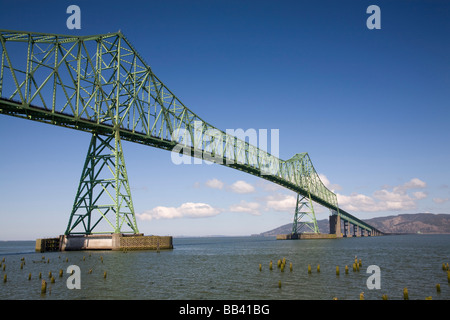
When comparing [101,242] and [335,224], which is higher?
[101,242]

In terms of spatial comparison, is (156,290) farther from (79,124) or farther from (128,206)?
(79,124)

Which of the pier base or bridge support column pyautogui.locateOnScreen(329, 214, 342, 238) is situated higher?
the pier base

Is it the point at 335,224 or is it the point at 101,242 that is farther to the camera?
the point at 335,224

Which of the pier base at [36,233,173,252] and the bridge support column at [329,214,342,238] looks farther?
the bridge support column at [329,214,342,238]

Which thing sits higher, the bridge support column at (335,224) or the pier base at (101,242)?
the pier base at (101,242)

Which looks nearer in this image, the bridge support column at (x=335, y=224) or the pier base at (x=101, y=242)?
the pier base at (x=101, y=242)
